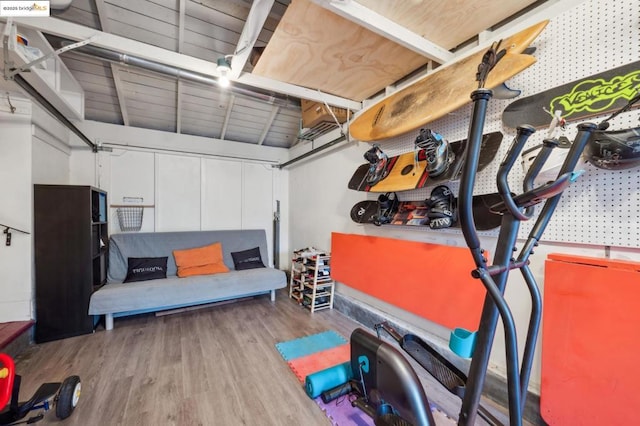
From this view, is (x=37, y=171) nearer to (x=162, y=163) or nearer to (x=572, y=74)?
(x=162, y=163)

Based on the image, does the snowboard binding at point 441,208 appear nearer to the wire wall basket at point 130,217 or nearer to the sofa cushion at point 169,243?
the sofa cushion at point 169,243

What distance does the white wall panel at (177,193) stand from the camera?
396 centimetres

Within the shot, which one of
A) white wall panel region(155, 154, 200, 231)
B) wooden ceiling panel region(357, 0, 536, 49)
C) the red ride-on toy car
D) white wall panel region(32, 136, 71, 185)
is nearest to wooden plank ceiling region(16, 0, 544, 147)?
wooden ceiling panel region(357, 0, 536, 49)

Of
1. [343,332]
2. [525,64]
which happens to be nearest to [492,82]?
[525,64]

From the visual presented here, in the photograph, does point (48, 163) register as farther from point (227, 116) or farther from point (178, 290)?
point (227, 116)

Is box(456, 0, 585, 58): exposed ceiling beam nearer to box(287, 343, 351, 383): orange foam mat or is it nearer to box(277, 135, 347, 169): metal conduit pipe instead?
box(277, 135, 347, 169): metal conduit pipe

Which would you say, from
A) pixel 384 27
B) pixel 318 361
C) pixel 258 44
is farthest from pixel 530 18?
pixel 318 361

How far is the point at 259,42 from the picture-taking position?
8.81 feet

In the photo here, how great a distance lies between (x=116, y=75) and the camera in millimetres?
2955

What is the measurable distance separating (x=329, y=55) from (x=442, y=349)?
2500 mm

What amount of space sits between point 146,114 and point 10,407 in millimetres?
3471

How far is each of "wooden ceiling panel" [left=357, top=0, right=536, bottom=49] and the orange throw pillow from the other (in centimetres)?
338

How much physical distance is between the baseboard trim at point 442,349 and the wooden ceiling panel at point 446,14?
2335 mm

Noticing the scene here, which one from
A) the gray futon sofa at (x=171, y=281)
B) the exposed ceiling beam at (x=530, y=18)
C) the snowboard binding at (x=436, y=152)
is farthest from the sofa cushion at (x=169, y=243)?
the exposed ceiling beam at (x=530, y=18)
